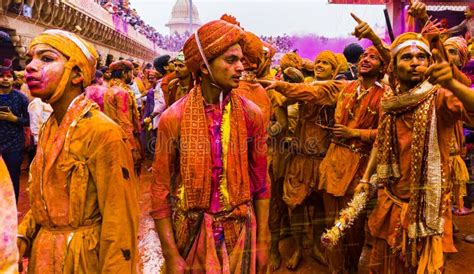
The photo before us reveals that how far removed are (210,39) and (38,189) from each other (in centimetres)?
113

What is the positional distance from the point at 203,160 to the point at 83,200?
0.63m

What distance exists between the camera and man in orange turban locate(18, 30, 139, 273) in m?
2.12

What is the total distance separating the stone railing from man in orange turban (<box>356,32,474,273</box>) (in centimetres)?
701

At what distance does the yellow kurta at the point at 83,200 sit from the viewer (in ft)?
6.95

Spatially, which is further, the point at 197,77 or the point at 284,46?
the point at 284,46

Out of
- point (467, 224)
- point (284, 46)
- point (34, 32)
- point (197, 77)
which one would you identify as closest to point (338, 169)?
point (197, 77)

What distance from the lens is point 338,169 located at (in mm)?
4246

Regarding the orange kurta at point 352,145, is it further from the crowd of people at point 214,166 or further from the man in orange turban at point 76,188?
the man in orange turban at point 76,188

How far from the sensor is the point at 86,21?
56.3 feet

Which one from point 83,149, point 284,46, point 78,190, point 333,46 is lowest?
point 78,190

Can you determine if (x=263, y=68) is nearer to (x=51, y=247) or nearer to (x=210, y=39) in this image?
(x=210, y=39)

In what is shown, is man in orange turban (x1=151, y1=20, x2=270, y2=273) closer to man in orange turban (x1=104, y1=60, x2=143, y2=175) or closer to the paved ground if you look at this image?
the paved ground

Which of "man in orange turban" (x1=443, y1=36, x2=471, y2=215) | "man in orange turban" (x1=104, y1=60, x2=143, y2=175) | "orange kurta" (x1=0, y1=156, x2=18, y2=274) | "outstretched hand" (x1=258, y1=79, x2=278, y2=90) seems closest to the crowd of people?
"orange kurta" (x1=0, y1=156, x2=18, y2=274)

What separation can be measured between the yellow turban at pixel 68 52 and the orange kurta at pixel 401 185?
2059 mm
